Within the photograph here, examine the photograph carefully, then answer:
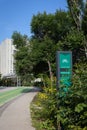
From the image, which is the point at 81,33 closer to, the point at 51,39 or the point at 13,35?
the point at 51,39

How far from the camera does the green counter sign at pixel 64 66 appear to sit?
10.6 m

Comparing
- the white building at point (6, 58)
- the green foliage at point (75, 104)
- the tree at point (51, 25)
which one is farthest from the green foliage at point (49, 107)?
the white building at point (6, 58)

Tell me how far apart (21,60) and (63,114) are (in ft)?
118

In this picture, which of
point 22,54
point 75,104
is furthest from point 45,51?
point 75,104

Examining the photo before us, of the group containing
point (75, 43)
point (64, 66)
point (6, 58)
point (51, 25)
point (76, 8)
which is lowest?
point (64, 66)

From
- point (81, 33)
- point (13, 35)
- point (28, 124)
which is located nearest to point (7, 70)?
point (13, 35)

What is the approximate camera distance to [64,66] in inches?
423

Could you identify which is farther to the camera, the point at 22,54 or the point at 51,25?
the point at 22,54

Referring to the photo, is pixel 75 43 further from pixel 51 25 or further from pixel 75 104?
pixel 75 104

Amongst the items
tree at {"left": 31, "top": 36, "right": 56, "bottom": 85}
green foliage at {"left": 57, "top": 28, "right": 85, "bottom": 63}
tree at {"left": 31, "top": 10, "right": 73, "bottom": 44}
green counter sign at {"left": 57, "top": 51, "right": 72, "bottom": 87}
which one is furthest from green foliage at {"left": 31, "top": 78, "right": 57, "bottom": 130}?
tree at {"left": 31, "top": 10, "right": 73, "bottom": 44}

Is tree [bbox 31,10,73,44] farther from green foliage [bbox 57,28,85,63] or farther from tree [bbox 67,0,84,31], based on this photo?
tree [bbox 67,0,84,31]

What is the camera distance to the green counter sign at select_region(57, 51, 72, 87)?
34.7ft

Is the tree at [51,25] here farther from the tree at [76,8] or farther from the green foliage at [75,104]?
the green foliage at [75,104]

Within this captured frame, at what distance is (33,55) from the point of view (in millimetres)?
42562
